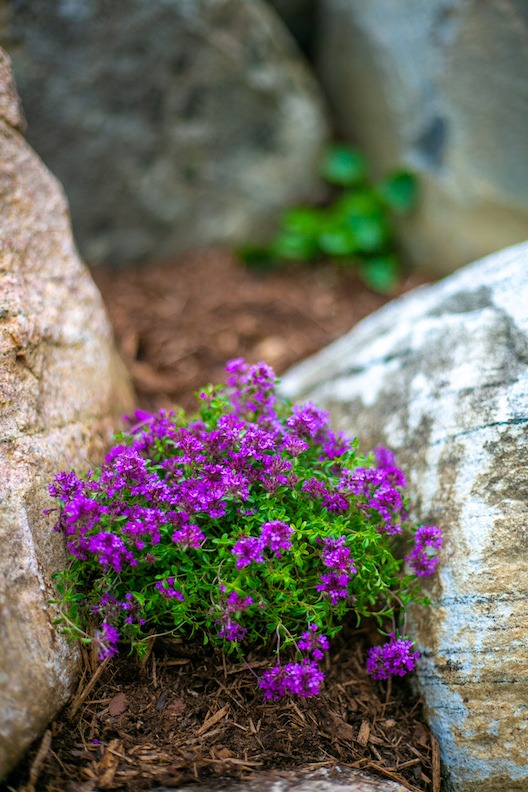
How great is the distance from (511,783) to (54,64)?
4.14 m

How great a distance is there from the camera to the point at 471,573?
2.21 meters

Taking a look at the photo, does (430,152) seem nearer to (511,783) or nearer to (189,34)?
(189,34)

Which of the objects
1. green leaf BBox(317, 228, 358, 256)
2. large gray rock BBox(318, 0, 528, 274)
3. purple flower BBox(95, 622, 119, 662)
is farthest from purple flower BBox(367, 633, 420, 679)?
green leaf BBox(317, 228, 358, 256)

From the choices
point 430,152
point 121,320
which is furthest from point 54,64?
point 430,152

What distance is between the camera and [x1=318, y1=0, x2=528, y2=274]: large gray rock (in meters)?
3.71

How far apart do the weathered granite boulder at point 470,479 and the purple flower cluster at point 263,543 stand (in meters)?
0.66

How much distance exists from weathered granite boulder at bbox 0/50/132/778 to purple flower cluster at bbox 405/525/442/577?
45.3 inches

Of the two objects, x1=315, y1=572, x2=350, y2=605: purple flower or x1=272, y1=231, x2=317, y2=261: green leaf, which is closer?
x1=315, y1=572, x2=350, y2=605: purple flower

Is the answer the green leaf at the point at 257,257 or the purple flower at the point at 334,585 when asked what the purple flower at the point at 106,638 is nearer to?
the purple flower at the point at 334,585

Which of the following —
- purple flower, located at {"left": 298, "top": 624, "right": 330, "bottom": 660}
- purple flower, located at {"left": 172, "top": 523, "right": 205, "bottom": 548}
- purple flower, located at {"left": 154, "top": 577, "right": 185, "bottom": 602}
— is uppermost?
purple flower, located at {"left": 172, "top": 523, "right": 205, "bottom": 548}

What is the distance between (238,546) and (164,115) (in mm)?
3312

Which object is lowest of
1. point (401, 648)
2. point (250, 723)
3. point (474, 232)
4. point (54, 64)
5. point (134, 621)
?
point (250, 723)

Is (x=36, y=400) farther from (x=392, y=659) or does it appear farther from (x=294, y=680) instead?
(x=392, y=659)

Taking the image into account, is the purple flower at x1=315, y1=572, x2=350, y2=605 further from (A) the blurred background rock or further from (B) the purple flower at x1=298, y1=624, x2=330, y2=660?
(A) the blurred background rock
